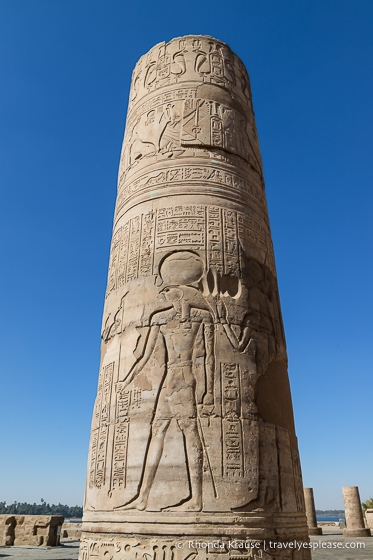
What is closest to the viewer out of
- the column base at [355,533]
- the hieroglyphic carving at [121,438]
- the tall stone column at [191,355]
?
the tall stone column at [191,355]

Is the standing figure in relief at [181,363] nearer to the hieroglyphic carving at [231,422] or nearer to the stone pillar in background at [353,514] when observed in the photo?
the hieroglyphic carving at [231,422]

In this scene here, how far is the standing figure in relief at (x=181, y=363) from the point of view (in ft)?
12.8

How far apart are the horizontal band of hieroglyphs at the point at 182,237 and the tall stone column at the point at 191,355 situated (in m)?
0.02

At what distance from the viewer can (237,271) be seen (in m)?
4.92

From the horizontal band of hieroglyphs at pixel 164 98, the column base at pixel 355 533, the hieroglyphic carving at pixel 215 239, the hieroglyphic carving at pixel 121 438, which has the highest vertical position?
the horizontal band of hieroglyphs at pixel 164 98

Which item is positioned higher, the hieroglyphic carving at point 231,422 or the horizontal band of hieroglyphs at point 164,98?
the horizontal band of hieroglyphs at point 164,98

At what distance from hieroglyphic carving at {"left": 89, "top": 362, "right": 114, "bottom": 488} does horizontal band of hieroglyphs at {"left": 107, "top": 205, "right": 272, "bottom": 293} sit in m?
1.03

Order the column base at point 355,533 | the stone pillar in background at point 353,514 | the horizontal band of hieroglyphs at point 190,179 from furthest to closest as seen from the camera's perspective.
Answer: the stone pillar in background at point 353,514 < the column base at point 355,533 < the horizontal band of hieroglyphs at point 190,179

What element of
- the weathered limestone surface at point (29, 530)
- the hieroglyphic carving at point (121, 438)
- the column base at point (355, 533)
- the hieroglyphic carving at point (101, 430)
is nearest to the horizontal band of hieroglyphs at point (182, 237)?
the hieroglyphic carving at point (101, 430)

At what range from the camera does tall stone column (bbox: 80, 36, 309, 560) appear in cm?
386

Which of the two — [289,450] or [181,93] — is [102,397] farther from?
[181,93]

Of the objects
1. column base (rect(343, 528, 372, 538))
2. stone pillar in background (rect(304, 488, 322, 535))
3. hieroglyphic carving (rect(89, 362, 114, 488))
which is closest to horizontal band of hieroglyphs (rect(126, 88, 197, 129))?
hieroglyphic carving (rect(89, 362, 114, 488))

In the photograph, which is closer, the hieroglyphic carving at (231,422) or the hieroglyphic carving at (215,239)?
the hieroglyphic carving at (231,422)

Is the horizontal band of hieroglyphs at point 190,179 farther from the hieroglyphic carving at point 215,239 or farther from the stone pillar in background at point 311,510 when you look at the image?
the stone pillar in background at point 311,510
